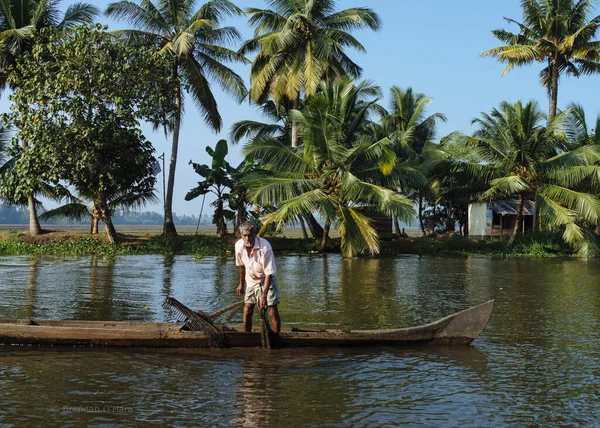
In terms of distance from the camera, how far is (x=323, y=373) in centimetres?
789

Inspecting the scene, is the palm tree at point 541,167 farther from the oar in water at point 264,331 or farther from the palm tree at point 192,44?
the oar in water at point 264,331

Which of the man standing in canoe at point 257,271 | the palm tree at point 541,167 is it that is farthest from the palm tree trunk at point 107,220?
the man standing in canoe at point 257,271

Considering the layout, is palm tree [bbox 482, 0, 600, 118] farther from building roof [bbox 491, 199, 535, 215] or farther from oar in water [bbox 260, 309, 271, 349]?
oar in water [bbox 260, 309, 271, 349]

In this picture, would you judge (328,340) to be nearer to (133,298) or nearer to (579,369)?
(579,369)

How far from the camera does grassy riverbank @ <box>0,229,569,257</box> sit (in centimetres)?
2602

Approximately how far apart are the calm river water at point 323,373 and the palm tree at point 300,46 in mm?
16007

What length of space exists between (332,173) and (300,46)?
23.7 ft

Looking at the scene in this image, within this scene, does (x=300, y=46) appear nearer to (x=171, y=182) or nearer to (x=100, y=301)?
(x=171, y=182)

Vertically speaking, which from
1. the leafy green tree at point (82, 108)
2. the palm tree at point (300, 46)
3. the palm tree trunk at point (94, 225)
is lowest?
the palm tree trunk at point (94, 225)

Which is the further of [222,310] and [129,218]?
[129,218]

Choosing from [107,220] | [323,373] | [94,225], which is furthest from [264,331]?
[94,225]

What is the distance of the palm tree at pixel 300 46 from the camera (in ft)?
93.6

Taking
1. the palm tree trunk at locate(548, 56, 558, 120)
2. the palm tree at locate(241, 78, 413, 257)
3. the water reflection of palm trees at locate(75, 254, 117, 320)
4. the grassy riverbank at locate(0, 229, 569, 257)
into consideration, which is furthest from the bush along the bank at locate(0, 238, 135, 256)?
the palm tree trunk at locate(548, 56, 558, 120)

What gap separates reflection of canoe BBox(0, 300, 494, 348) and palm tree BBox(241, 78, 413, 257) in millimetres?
13905
